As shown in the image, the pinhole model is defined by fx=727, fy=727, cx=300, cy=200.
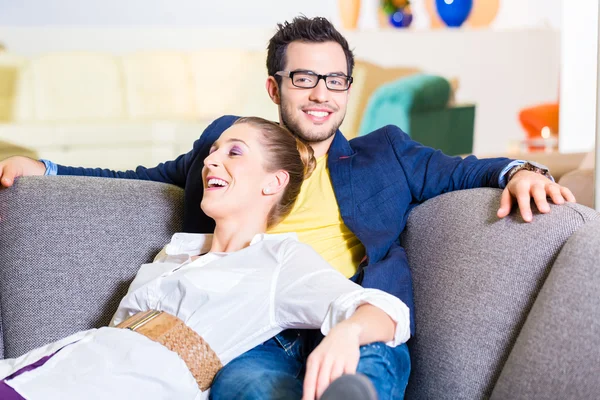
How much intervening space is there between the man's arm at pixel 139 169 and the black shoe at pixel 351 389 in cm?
111

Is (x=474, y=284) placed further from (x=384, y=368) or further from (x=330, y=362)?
(x=330, y=362)

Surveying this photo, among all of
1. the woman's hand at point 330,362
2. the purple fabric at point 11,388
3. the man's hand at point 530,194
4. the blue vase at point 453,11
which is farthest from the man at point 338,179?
the blue vase at point 453,11

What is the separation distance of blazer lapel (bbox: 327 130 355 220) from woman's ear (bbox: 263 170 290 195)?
7.0 inches

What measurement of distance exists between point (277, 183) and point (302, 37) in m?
0.52

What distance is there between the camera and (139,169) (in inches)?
86.1

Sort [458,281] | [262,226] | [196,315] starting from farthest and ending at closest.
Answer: [262,226] < [458,281] < [196,315]

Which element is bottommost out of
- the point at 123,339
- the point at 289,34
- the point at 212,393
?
the point at 212,393

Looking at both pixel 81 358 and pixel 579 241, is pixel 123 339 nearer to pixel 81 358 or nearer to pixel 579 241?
pixel 81 358

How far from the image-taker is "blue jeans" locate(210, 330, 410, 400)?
1.27 meters

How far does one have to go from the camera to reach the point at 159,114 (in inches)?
174

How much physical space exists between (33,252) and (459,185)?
1.09 metres

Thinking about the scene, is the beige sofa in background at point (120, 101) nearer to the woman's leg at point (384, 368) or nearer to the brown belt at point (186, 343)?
the brown belt at point (186, 343)

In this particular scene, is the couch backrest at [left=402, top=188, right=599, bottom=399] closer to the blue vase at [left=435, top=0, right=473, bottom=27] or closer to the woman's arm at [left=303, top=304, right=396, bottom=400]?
the woman's arm at [left=303, top=304, right=396, bottom=400]

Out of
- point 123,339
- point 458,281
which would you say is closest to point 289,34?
point 458,281
